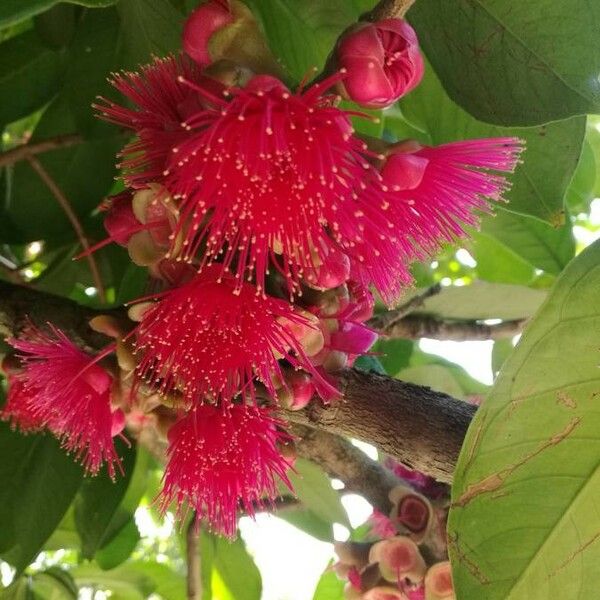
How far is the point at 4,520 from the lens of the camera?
1208 mm

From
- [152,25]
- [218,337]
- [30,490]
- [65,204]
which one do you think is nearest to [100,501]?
[30,490]

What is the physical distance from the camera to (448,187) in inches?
29.4

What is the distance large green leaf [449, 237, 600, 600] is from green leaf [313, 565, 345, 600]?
1056 mm

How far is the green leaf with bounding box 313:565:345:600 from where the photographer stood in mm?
1606

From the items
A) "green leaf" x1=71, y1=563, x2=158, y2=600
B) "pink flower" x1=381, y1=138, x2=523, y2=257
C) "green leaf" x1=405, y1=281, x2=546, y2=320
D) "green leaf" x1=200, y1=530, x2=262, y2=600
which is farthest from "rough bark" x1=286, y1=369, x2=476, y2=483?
"green leaf" x1=71, y1=563, x2=158, y2=600

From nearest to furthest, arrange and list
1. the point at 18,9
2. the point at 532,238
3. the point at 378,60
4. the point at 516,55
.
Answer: the point at 18,9
the point at 378,60
the point at 516,55
the point at 532,238

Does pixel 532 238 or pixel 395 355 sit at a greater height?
pixel 532 238

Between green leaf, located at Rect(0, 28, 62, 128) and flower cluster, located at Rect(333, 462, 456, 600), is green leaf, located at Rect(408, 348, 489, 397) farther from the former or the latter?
green leaf, located at Rect(0, 28, 62, 128)

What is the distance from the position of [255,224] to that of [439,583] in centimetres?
57

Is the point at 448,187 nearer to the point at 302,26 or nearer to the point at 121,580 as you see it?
the point at 302,26

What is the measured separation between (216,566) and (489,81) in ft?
3.48

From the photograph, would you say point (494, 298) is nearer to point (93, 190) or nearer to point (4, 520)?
point (93, 190)

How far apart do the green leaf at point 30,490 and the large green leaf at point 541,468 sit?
0.69m

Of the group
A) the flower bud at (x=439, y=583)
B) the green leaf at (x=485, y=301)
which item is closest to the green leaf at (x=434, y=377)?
the green leaf at (x=485, y=301)
